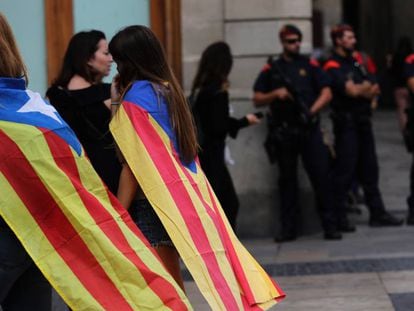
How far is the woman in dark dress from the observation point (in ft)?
32.2

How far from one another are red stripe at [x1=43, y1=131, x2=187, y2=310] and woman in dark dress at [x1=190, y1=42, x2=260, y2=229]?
4.52 metres

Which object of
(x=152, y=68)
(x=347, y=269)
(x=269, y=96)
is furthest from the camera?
(x=269, y=96)

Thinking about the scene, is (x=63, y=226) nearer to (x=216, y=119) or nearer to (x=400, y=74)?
(x=216, y=119)

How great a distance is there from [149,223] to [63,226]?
646 millimetres

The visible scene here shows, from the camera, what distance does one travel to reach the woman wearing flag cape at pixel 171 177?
5.59 m

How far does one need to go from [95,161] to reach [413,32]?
21.6m

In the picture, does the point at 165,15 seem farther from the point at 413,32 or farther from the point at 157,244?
the point at 413,32

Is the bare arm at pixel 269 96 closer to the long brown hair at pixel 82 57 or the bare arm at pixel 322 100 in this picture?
the bare arm at pixel 322 100

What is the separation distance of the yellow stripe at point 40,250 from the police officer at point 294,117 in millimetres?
5943

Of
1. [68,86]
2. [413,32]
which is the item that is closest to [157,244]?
[68,86]

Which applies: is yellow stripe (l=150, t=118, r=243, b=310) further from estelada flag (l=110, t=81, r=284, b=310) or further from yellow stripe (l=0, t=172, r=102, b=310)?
yellow stripe (l=0, t=172, r=102, b=310)

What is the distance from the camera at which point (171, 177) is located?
18.5 feet

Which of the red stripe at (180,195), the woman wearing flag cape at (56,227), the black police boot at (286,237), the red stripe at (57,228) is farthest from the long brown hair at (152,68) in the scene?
the black police boot at (286,237)

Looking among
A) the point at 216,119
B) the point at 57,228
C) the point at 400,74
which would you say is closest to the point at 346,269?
the point at 216,119
